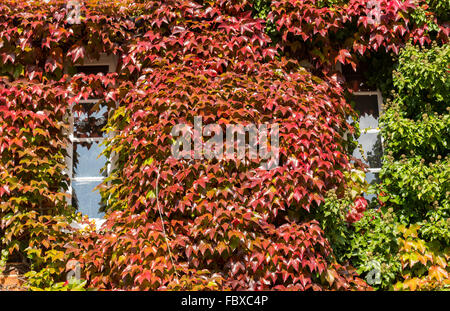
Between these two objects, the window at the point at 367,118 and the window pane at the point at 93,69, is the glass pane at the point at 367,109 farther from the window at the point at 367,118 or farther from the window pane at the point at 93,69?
the window pane at the point at 93,69

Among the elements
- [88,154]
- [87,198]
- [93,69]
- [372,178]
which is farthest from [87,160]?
[372,178]

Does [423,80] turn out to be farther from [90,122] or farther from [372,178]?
[90,122]

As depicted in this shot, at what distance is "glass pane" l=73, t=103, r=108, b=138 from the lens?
16.9ft

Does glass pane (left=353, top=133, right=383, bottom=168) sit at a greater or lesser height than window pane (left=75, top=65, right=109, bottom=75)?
lesser

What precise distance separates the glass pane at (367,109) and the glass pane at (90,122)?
8.59 ft

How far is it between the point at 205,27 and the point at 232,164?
4.77 ft

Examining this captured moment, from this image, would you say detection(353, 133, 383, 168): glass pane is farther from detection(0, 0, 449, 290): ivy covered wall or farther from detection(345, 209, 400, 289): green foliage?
detection(345, 209, 400, 289): green foliage

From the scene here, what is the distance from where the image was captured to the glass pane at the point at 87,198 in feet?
16.3

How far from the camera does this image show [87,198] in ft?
16.4

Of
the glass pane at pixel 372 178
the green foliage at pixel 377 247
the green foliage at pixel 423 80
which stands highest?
the green foliage at pixel 423 80

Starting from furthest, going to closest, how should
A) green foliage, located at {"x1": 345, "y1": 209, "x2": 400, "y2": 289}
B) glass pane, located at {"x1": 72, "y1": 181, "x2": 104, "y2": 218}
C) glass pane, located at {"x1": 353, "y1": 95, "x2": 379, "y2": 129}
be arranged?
glass pane, located at {"x1": 353, "y1": 95, "x2": 379, "y2": 129} → glass pane, located at {"x1": 72, "y1": 181, "x2": 104, "y2": 218} → green foliage, located at {"x1": 345, "y1": 209, "x2": 400, "y2": 289}

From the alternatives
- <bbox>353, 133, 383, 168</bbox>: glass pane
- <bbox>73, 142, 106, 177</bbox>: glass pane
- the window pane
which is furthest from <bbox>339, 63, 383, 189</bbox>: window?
<bbox>73, 142, 106, 177</bbox>: glass pane

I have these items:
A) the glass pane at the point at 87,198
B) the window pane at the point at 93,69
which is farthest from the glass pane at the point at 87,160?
the window pane at the point at 93,69
